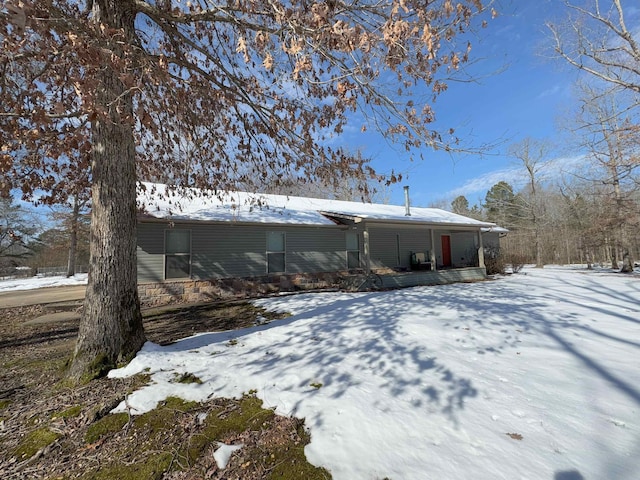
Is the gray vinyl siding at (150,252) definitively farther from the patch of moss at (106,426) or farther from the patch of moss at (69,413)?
the patch of moss at (106,426)

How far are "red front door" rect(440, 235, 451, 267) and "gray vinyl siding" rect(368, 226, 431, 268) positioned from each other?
1.91 meters

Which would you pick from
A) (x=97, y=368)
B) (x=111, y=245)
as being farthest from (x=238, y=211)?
(x=97, y=368)

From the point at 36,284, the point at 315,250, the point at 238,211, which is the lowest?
the point at 36,284

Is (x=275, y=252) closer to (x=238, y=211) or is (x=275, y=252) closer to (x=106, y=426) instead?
(x=238, y=211)

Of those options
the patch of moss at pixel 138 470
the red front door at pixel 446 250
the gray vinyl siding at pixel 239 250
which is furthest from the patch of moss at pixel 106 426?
the red front door at pixel 446 250

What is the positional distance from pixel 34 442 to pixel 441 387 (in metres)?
3.41

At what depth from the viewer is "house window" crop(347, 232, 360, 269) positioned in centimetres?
1354

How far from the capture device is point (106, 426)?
2.52 metres

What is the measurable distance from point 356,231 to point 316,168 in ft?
29.1

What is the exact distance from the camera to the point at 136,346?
3848 millimetres

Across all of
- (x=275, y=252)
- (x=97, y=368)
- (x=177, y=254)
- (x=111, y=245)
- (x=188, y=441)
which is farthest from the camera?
(x=275, y=252)

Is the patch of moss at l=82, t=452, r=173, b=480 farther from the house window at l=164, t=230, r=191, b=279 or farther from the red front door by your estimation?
the red front door

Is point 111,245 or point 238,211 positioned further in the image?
point 238,211

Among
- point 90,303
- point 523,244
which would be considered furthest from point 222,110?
point 523,244
